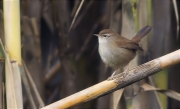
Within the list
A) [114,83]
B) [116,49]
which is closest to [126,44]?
[116,49]

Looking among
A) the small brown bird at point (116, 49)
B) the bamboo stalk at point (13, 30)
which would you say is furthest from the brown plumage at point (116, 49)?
the bamboo stalk at point (13, 30)

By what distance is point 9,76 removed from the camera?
120cm

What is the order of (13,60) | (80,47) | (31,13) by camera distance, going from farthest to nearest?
1. (80,47)
2. (31,13)
3. (13,60)

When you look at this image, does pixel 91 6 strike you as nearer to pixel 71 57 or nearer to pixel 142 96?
pixel 71 57

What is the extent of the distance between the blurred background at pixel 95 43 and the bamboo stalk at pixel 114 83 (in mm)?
300

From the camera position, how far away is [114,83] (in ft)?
4.00

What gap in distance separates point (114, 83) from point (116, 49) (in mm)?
659

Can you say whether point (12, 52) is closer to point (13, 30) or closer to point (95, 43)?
point (13, 30)

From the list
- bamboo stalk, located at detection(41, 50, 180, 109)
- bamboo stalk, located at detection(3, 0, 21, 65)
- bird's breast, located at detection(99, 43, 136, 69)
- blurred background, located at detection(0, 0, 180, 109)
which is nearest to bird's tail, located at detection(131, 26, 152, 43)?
blurred background, located at detection(0, 0, 180, 109)

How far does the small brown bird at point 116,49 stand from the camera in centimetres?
179

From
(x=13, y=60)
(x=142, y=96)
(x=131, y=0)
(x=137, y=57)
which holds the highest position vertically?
(x=131, y=0)

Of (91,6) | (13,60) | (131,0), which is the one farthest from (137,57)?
(91,6)

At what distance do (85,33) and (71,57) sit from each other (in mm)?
396

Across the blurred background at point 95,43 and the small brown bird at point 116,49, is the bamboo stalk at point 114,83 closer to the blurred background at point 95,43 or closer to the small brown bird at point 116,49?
the blurred background at point 95,43
